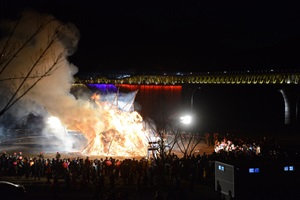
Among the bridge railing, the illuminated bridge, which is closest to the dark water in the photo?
the illuminated bridge

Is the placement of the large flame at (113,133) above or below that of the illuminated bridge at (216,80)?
below

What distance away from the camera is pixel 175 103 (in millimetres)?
52031

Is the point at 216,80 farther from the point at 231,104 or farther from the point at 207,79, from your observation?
the point at 231,104

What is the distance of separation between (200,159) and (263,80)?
4684 centimetres

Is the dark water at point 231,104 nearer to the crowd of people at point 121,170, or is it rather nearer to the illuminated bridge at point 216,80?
the illuminated bridge at point 216,80

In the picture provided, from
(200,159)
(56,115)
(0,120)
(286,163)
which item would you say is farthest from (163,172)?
(0,120)

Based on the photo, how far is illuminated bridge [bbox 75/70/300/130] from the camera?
160 ft

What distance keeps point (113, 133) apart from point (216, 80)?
4385 centimetres

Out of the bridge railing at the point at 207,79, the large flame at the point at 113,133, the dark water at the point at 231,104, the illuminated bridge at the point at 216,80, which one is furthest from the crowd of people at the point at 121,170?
the bridge railing at the point at 207,79

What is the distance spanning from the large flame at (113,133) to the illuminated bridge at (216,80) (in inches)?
634

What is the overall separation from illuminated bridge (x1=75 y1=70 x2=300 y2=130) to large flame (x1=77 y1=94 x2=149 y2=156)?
16102 millimetres

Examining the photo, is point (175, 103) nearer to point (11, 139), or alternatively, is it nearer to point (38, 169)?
point (11, 139)

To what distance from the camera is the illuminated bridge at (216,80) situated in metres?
48.8

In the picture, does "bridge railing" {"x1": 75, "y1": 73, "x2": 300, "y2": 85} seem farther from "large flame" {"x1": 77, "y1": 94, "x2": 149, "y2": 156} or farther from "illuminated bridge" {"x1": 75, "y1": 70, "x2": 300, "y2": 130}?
"large flame" {"x1": 77, "y1": 94, "x2": 149, "y2": 156}
